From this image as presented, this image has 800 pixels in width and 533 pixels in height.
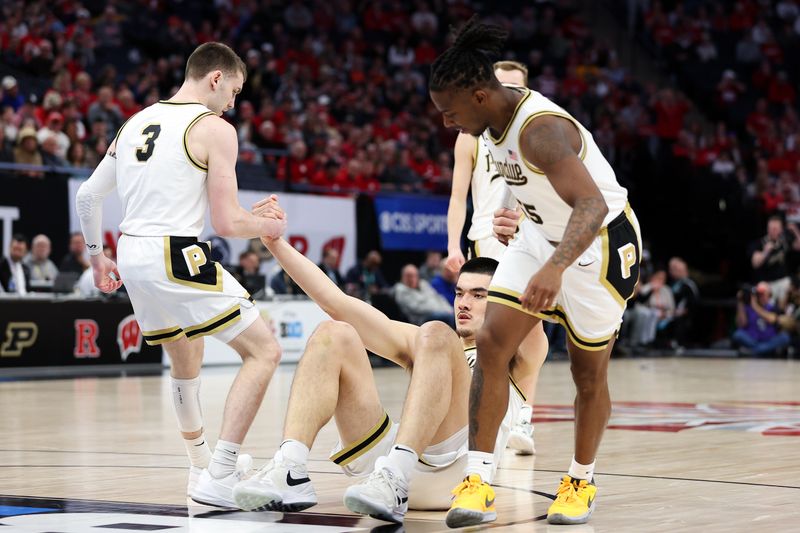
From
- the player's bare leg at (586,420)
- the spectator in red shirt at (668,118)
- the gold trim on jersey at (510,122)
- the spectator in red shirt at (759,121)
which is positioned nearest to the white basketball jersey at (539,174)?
the gold trim on jersey at (510,122)

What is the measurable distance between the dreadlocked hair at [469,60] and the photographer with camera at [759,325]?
15.8 meters

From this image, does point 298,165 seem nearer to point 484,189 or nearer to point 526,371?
point 484,189

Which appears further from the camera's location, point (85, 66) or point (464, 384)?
point (85, 66)

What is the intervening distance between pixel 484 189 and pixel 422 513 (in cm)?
303

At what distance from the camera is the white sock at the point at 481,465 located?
185 inches

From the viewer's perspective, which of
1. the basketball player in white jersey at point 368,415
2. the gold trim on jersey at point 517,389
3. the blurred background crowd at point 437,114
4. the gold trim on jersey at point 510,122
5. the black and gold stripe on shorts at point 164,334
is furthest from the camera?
the blurred background crowd at point 437,114

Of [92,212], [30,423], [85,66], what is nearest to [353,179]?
[85,66]

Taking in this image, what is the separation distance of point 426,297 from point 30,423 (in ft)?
30.9

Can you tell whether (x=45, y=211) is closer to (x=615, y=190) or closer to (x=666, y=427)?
(x=666, y=427)

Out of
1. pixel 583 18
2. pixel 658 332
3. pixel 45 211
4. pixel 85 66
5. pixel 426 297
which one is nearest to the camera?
pixel 45 211

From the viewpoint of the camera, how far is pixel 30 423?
8.86m

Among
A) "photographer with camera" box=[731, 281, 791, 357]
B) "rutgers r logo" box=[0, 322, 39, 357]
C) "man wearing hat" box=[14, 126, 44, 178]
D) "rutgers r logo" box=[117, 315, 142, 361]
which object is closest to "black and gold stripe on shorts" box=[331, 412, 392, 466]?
"rutgers r logo" box=[0, 322, 39, 357]

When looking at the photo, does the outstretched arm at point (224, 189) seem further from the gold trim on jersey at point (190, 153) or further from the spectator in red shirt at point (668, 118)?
the spectator in red shirt at point (668, 118)

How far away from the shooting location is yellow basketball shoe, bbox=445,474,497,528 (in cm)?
450
